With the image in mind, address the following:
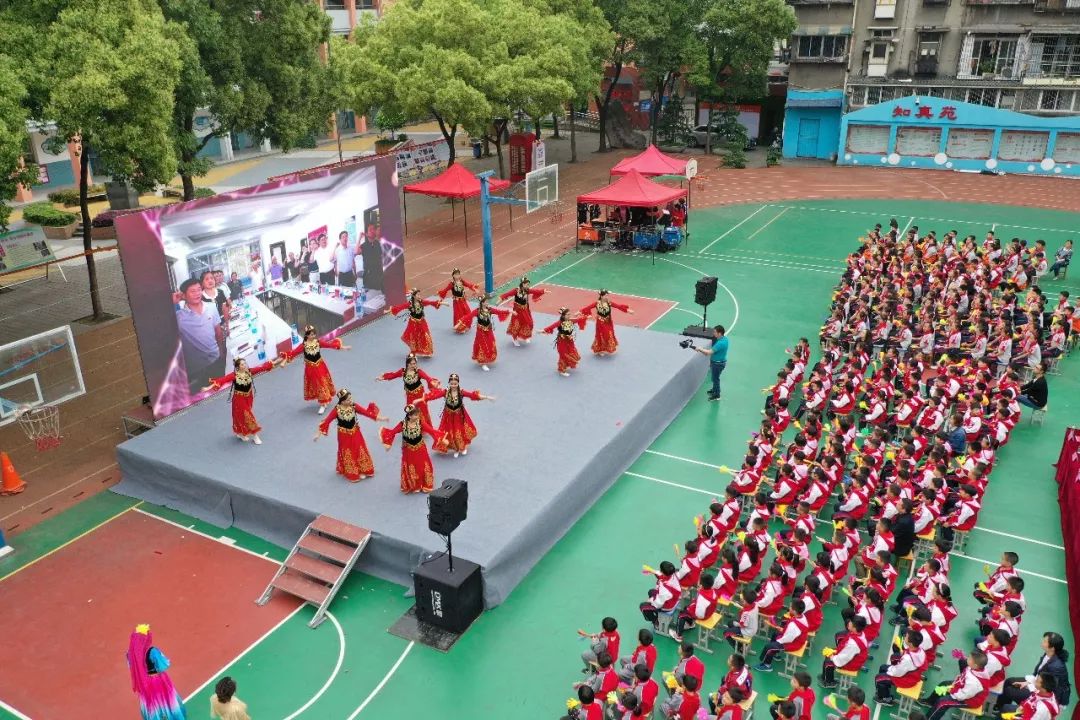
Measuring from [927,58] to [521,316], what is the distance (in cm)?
2891

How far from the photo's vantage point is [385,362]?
15.9m

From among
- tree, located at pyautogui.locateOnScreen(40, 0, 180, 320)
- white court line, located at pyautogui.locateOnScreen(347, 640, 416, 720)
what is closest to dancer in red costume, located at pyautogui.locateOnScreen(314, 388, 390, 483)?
white court line, located at pyautogui.locateOnScreen(347, 640, 416, 720)

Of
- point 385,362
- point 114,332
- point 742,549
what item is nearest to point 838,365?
point 742,549

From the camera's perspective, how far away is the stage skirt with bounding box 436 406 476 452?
40.0 ft

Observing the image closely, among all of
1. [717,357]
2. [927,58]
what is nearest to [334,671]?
[717,357]

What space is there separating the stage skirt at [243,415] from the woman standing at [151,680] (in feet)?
17.2

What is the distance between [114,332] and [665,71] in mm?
25533

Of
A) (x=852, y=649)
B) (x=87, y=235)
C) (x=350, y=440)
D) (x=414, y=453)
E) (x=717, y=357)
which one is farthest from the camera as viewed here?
(x=87, y=235)

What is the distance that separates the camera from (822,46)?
125 feet

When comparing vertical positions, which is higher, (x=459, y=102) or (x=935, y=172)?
(x=459, y=102)

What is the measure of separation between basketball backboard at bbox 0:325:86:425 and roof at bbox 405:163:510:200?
11782 mm

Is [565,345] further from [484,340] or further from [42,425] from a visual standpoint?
[42,425]

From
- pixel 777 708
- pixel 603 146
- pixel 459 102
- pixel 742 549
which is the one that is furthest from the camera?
pixel 603 146

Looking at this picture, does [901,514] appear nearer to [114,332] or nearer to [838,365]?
[838,365]
